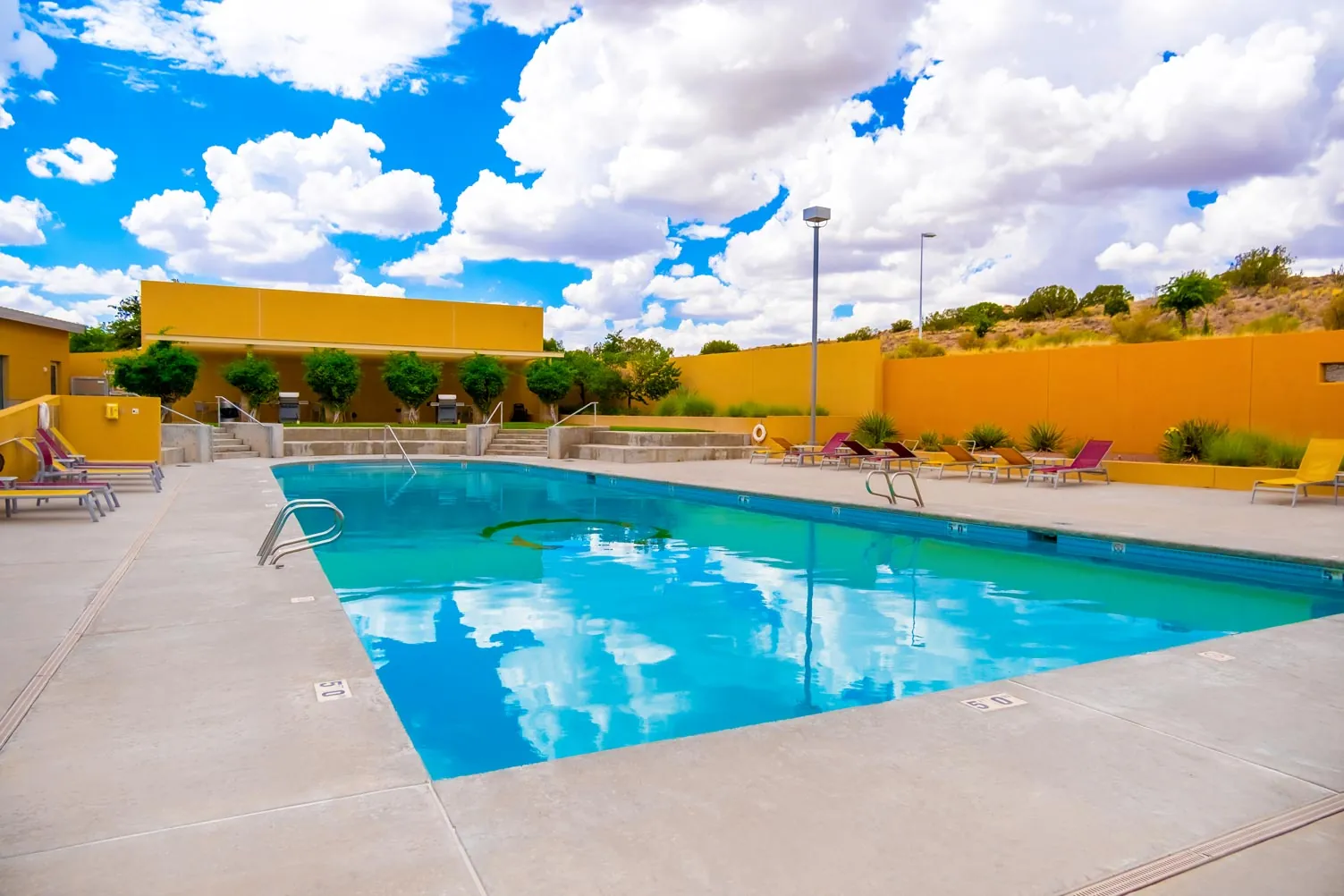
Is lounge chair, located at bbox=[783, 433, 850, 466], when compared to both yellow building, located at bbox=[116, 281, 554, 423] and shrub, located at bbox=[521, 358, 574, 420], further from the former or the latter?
yellow building, located at bbox=[116, 281, 554, 423]

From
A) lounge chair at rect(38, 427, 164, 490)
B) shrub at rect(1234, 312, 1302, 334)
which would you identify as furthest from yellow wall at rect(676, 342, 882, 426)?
lounge chair at rect(38, 427, 164, 490)

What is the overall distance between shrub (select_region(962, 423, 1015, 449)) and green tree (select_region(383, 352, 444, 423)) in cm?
1481

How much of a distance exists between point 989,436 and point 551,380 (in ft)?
43.2

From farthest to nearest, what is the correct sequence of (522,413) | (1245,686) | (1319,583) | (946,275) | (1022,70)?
(946,275)
(522,413)
(1022,70)
(1319,583)
(1245,686)

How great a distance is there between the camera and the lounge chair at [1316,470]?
1034 cm

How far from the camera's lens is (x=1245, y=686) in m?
3.75

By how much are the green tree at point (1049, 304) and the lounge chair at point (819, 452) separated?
97.6ft

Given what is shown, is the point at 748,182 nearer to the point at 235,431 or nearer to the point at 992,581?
the point at 235,431

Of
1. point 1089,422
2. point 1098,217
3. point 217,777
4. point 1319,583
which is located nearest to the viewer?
→ point 217,777

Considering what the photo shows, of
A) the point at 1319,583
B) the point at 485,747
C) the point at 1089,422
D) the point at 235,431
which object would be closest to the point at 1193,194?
the point at 1089,422

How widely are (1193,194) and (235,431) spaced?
30766 millimetres

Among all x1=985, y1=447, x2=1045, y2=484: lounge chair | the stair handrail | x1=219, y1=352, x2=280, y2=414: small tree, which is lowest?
x1=985, y1=447, x2=1045, y2=484: lounge chair

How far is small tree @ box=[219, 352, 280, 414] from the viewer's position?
22.0m

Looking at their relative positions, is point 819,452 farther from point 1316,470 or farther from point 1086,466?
point 1316,470
